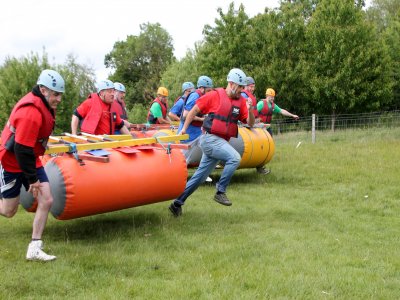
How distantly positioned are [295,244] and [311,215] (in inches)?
66.7

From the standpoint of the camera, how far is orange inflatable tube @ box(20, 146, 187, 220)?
17.8ft

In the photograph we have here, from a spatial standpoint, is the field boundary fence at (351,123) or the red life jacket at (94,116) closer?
the red life jacket at (94,116)

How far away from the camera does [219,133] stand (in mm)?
7254

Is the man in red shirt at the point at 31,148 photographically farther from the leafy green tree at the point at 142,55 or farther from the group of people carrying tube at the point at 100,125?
the leafy green tree at the point at 142,55

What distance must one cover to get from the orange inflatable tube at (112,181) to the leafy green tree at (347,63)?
21.5 metres

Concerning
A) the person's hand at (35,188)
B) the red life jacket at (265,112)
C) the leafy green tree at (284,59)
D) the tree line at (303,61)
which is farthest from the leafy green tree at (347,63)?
the person's hand at (35,188)

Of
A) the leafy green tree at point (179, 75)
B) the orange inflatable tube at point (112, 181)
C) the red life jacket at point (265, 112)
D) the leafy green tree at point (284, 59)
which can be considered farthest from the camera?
the leafy green tree at point (179, 75)

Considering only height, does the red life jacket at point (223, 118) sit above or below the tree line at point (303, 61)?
below

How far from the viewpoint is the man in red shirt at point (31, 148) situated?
→ 4891mm

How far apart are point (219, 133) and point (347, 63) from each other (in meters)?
20.3

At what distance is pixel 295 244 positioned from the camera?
19.0 feet

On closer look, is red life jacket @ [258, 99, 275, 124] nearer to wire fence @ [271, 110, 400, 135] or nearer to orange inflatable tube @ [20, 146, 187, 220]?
wire fence @ [271, 110, 400, 135]

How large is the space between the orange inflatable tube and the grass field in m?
0.49

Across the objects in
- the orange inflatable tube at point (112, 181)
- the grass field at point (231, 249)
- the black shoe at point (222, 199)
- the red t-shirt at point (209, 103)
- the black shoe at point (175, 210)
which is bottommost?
the grass field at point (231, 249)
